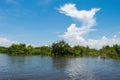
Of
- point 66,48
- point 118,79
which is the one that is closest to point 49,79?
point 118,79

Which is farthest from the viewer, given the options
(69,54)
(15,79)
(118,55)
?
(69,54)

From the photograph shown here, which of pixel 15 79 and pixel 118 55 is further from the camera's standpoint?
pixel 118 55

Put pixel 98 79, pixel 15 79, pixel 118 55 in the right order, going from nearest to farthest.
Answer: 1. pixel 15 79
2. pixel 98 79
3. pixel 118 55

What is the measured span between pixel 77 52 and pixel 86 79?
146558mm

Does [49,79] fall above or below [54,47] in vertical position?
below

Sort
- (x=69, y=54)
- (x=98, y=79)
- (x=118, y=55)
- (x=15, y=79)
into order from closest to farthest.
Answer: (x=15, y=79)
(x=98, y=79)
(x=118, y=55)
(x=69, y=54)

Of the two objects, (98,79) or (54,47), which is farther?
(54,47)

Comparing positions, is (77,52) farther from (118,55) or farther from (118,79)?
(118,79)

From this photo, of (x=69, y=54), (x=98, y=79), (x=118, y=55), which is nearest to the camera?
(x=98, y=79)

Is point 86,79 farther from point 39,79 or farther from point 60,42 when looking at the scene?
point 60,42

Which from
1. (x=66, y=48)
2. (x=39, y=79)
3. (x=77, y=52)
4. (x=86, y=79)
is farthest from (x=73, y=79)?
(x=77, y=52)

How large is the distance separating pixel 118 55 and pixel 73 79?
13221cm

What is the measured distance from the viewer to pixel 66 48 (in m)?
178

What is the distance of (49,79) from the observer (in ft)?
155
